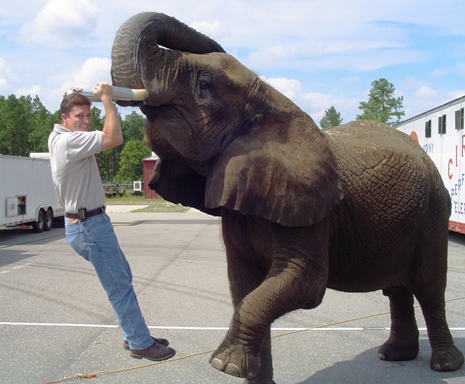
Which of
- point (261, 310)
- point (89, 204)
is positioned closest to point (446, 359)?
point (261, 310)

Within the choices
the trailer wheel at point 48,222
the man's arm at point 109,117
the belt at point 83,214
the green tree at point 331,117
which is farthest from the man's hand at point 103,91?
the green tree at point 331,117

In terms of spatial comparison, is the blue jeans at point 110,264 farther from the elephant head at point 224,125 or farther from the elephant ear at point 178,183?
the elephant head at point 224,125

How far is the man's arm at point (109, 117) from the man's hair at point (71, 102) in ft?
0.95

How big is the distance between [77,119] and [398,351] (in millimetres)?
3362

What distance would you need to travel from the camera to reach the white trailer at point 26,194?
15828 millimetres

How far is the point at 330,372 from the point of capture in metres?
4.79

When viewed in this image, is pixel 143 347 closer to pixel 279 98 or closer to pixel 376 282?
pixel 376 282

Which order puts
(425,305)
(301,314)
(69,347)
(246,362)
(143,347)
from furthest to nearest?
(301,314) < (69,347) < (425,305) < (143,347) < (246,362)

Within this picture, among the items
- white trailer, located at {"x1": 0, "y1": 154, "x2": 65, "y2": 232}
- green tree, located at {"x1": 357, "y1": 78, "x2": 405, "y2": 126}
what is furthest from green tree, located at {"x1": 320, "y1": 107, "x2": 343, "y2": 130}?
white trailer, located at {"x1": 0, "y1": 154, "x2": 65, "y2": 232}

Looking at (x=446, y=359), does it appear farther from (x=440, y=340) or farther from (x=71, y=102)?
(x=71, y=102)

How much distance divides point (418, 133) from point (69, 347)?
1327 cm

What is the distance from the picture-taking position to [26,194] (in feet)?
56.2

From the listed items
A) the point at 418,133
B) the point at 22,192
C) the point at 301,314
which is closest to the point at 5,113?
the point at 22,192

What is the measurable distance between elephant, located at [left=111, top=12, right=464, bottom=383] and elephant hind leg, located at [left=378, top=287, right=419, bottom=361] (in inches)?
41.0
